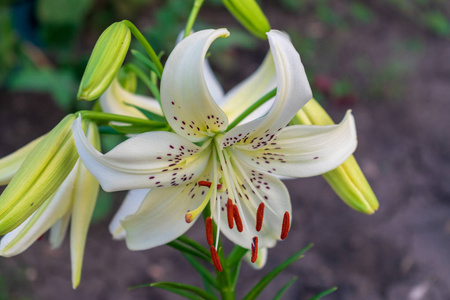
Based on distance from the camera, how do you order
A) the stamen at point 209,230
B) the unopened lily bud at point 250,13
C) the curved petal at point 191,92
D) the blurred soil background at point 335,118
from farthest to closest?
the blurred soil background at point 335,118 → the unopened lily bud at point 250,13 → the stamen at point 209,230 → the curved petal at point 191,92

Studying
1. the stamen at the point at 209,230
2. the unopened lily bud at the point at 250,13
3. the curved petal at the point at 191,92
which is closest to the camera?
the curved petal at the point at 191,92

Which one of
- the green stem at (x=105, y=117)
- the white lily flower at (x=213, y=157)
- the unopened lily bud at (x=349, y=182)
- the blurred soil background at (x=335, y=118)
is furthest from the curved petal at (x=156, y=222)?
the blurred soil background at (x=335, y=118)

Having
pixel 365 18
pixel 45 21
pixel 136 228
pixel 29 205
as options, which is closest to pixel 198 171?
pixel 136 228

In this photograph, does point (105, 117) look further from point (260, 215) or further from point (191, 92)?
point (260, 215)

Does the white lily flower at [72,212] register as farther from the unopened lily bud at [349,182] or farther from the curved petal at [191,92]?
the unopened lily bud at [349,182]

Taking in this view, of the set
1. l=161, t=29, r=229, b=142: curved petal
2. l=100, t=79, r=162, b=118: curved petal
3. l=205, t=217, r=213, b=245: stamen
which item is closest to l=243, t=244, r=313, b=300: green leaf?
l=205, t=217, r=213, b=245: stamen

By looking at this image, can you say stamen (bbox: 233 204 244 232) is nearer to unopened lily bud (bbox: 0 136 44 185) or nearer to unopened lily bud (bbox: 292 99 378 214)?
unopened lily bud (bbox: 292 99 378 214)

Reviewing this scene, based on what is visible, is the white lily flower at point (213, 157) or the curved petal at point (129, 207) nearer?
the white lily flower at point (213, 157)
